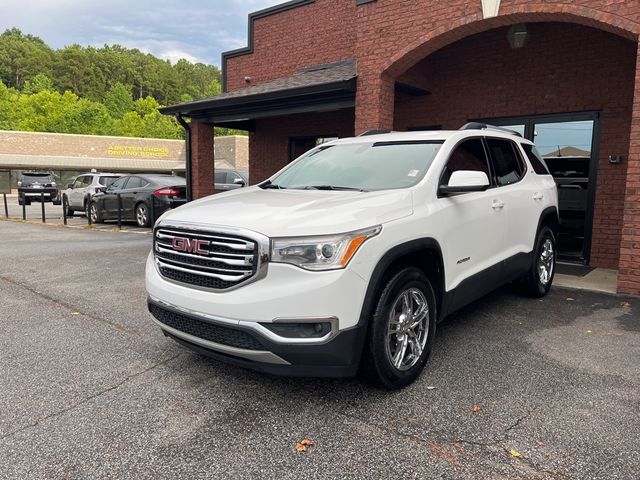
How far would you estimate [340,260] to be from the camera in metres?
2.94

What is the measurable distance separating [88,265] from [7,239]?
4.85 m

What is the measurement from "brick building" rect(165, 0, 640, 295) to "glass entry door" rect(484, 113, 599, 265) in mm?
18

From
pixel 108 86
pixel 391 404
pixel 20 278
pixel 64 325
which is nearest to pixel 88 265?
pixel 20 278

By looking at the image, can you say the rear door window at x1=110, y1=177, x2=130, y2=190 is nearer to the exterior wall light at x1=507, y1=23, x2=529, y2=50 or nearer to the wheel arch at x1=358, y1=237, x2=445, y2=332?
the exterior wall light at x1=507, y1=23, x2=529, y2=50

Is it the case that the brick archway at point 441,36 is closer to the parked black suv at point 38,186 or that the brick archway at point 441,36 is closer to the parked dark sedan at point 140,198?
the parked dark sedan at point 140,198

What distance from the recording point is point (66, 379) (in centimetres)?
370

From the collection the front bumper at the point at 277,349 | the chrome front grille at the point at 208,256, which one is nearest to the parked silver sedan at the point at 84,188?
the chrome front grille at the point at 208,256

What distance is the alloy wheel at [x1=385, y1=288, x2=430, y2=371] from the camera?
11.2 ft

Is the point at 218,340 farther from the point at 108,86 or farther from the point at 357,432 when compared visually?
the point at 108,86

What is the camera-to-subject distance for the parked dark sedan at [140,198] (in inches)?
534

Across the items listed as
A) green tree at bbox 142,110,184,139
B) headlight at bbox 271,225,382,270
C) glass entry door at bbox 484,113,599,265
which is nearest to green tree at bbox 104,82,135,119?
green tree at bbox 142,110,184,139

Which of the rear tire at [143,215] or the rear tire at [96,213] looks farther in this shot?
the rear tire at [96,213]

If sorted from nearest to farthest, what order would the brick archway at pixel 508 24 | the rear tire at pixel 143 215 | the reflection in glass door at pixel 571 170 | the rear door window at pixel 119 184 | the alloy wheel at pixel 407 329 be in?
the alloy wheel at pixel 407 329 < the brick archway at pixel 508 24 < the reflection in glass door at pixel 571 170 < the rear tire at pixel 143 215 < the rear door window at pixel 119 184

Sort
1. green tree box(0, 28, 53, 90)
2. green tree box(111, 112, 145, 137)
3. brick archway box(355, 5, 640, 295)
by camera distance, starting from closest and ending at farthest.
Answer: brick archway box(355, 5, 640, 295) < green tree box(111, 112, 145, 137) < green tree box(0, 28, 53, 90)
